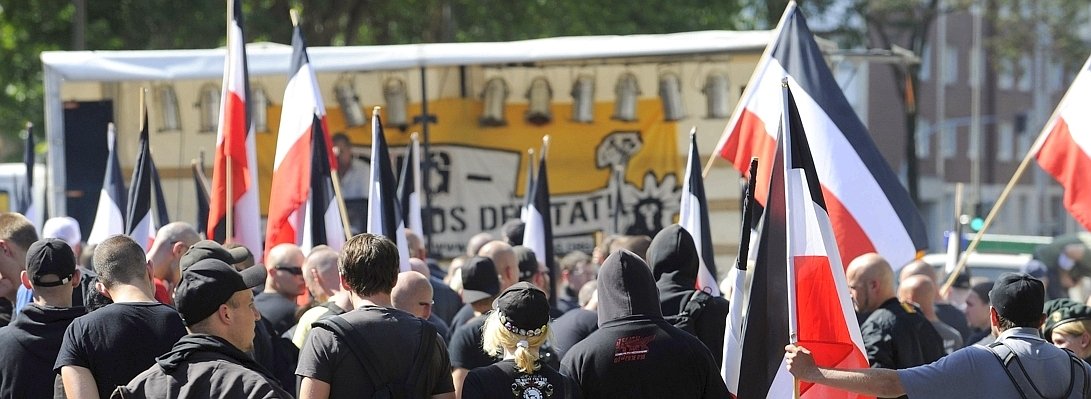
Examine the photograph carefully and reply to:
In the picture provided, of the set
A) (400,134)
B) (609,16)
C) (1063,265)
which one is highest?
(609,16)

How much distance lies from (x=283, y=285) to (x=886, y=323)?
3188 millimetres

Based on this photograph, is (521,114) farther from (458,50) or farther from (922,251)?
(922,251)

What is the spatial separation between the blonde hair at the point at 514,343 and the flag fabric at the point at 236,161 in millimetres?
3606

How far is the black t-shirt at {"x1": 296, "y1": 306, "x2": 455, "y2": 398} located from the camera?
15.8 feet

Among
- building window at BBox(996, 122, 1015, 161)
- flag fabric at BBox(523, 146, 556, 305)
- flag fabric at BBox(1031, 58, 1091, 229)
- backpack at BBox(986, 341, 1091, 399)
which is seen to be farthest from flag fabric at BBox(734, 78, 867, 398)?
building window at BBox(996, 122, 1015, 161)

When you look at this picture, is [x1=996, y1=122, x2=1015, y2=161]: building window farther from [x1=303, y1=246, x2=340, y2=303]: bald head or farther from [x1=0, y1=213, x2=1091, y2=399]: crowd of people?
[x1=303, y1=246, x2=340, y2=303]: bald head

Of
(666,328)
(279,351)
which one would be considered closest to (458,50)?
(279,351)

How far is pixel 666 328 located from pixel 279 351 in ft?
6.37

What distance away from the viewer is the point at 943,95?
2122 inches

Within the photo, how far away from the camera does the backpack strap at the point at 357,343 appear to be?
4.83 m

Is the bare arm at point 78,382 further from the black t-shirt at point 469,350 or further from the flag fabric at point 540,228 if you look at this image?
the flag fabric at point 540,228

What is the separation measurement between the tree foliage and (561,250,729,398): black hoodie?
54.6 ft

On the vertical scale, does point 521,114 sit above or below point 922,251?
above

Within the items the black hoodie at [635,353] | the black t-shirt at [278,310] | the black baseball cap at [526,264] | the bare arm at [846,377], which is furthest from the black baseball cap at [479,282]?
the bare arm at [846,377]
